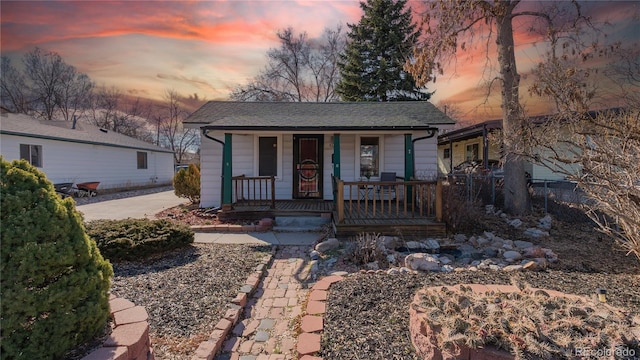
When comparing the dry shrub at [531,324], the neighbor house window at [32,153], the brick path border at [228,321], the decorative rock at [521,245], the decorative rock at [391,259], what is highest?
the neighbor house window at [32,153]

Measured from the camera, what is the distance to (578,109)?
4.55 m

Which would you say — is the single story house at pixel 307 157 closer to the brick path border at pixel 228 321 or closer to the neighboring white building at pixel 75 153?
the brick path border at pixel 228 321

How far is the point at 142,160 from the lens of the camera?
20094 mm

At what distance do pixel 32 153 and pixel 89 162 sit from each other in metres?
2.56

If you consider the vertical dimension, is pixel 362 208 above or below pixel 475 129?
below

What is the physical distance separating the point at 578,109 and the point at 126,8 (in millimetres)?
7696

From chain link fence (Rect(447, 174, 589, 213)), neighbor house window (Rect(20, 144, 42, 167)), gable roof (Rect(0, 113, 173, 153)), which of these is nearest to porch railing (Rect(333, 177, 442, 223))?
chain link fence (Rect(447, 174, 589, 213))

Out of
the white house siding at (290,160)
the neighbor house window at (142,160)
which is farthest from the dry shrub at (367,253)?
the neighbor house window at (142,160)

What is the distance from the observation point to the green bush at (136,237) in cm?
453

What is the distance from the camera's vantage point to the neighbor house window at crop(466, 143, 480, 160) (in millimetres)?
17750

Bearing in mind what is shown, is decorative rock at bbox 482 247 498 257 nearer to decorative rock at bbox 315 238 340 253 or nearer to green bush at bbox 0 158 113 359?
decorative rock at bbox 315 238 340 253

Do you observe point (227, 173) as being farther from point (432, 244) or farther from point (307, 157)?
point (432, 244)

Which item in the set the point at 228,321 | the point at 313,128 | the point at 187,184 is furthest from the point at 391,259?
the point at 187,184

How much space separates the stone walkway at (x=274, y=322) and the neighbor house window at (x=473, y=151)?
1643 cm
